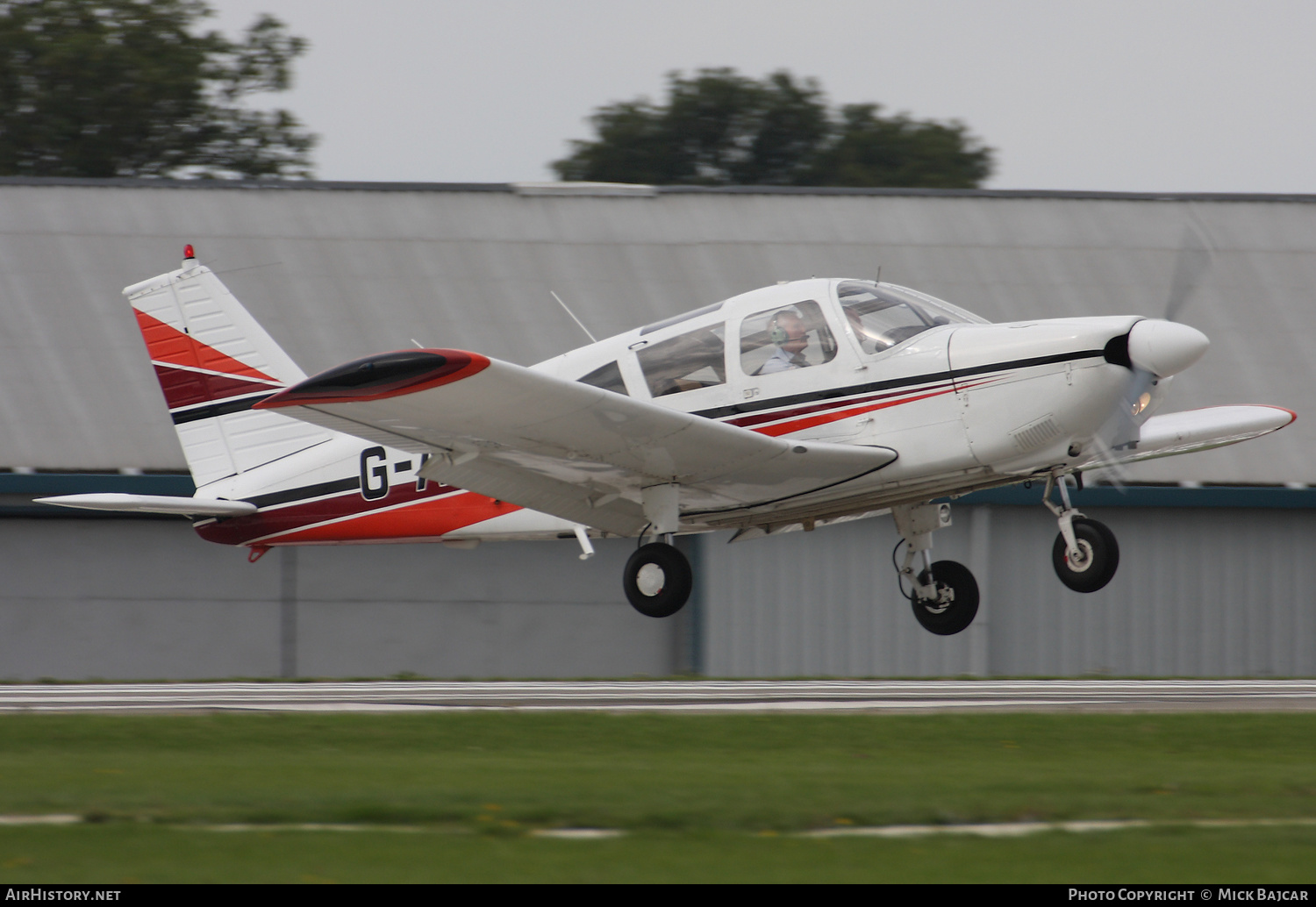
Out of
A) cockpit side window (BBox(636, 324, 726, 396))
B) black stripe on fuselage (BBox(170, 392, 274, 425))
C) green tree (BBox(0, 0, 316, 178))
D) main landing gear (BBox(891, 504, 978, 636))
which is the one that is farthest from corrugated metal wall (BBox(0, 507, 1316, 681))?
green tree (BBox(0, 0, 316, 178))

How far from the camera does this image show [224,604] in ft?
67.2

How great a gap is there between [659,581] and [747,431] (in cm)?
166

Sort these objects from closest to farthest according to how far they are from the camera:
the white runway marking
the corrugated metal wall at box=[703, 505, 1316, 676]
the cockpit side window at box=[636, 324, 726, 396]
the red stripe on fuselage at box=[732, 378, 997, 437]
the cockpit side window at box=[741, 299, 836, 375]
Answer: the white runway marking → the red stripe on fuselage at box=[732, 378, 997, 437] → the cockpit side window at box=[741, 299, 836, 375] → the cockpit side window at box=[636, 324, 726, 396] → the corrugated metal wall at box=[703, 505, 1316, 676]

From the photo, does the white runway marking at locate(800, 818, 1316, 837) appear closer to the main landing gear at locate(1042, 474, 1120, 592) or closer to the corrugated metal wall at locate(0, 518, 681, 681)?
the main landing gear at locate(1042, 474, 1120, 592)

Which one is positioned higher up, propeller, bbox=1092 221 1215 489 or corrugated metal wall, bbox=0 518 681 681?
propeller, bbox=1092 221 1215 489

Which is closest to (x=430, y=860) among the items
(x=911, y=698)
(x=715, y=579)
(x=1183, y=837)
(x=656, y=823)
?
(x=656, y=823)

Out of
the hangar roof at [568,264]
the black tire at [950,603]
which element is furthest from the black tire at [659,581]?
the hangar roof at [568,264]

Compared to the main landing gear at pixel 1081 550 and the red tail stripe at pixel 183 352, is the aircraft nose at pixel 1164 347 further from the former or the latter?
the red tail stripe at pixel 183 352

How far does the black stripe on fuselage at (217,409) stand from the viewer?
571 inches

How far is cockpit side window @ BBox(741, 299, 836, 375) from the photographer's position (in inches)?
448

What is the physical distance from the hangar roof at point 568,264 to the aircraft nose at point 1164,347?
1111 centimetres

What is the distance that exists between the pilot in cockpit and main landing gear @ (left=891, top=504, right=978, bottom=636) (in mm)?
1937
